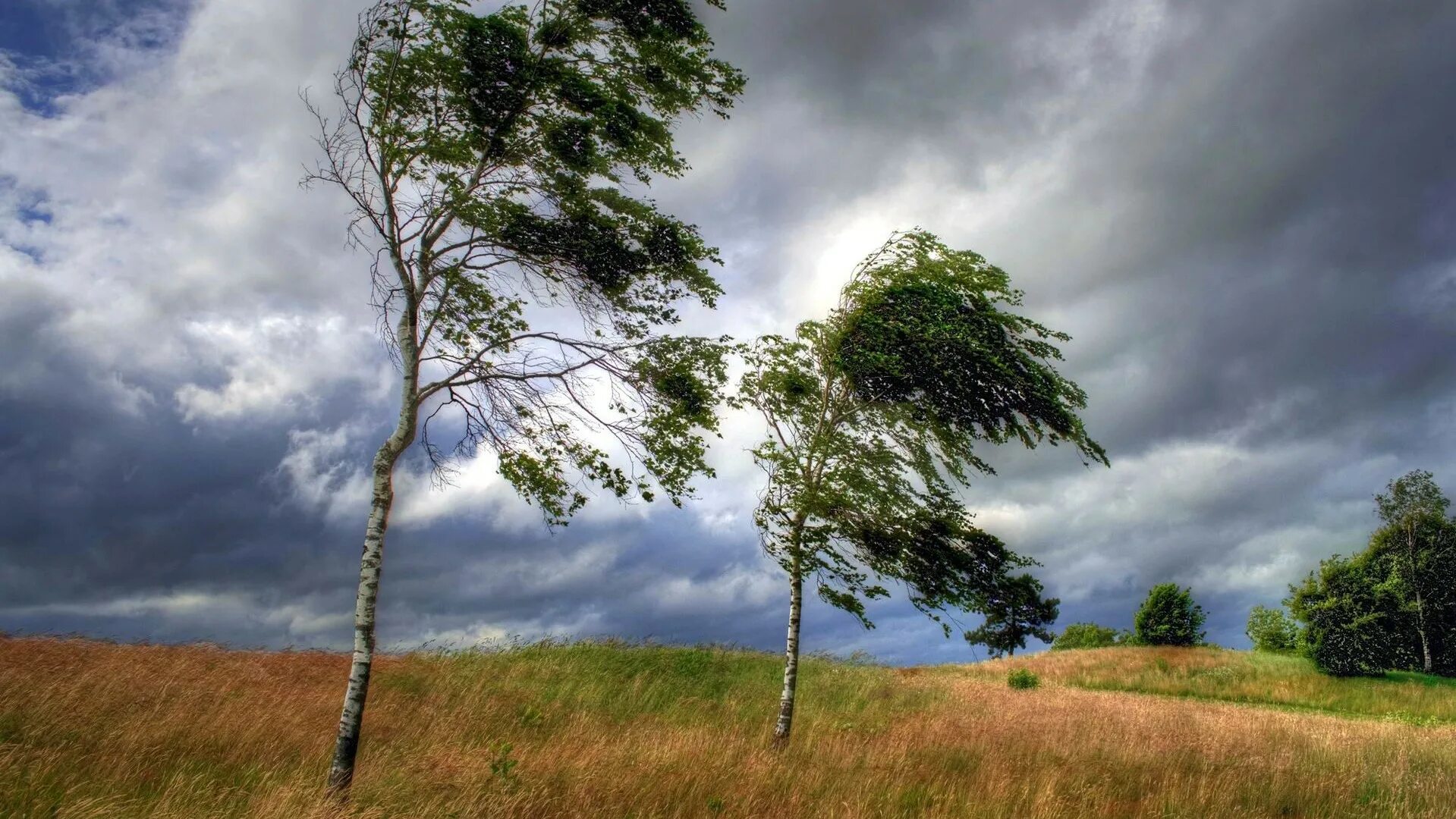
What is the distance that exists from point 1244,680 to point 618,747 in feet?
104

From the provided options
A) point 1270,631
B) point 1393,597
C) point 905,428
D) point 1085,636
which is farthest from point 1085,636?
point 905,428

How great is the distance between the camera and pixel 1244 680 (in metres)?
30.4

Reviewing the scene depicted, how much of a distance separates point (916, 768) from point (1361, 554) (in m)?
40.2

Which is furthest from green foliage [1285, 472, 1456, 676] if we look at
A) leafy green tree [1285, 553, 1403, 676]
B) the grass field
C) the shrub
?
the shrub

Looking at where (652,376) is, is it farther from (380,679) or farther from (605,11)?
(380,679)

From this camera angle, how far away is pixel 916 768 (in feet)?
33.0

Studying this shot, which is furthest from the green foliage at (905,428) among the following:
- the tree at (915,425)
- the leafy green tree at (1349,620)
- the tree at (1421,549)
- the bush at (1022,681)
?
the tree at (1421,549)

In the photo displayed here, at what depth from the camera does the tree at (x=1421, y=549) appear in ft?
117

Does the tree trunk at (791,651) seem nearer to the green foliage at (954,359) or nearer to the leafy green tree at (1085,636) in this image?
the green foliage at (954,359)

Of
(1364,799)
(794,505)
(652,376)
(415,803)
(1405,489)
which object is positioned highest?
(1405,489)

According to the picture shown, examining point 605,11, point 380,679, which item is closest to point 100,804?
point 380,679

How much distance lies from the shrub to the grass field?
158 feet

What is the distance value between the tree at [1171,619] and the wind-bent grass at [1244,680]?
1.32m

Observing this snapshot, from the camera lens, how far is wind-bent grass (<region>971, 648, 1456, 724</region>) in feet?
90.0
